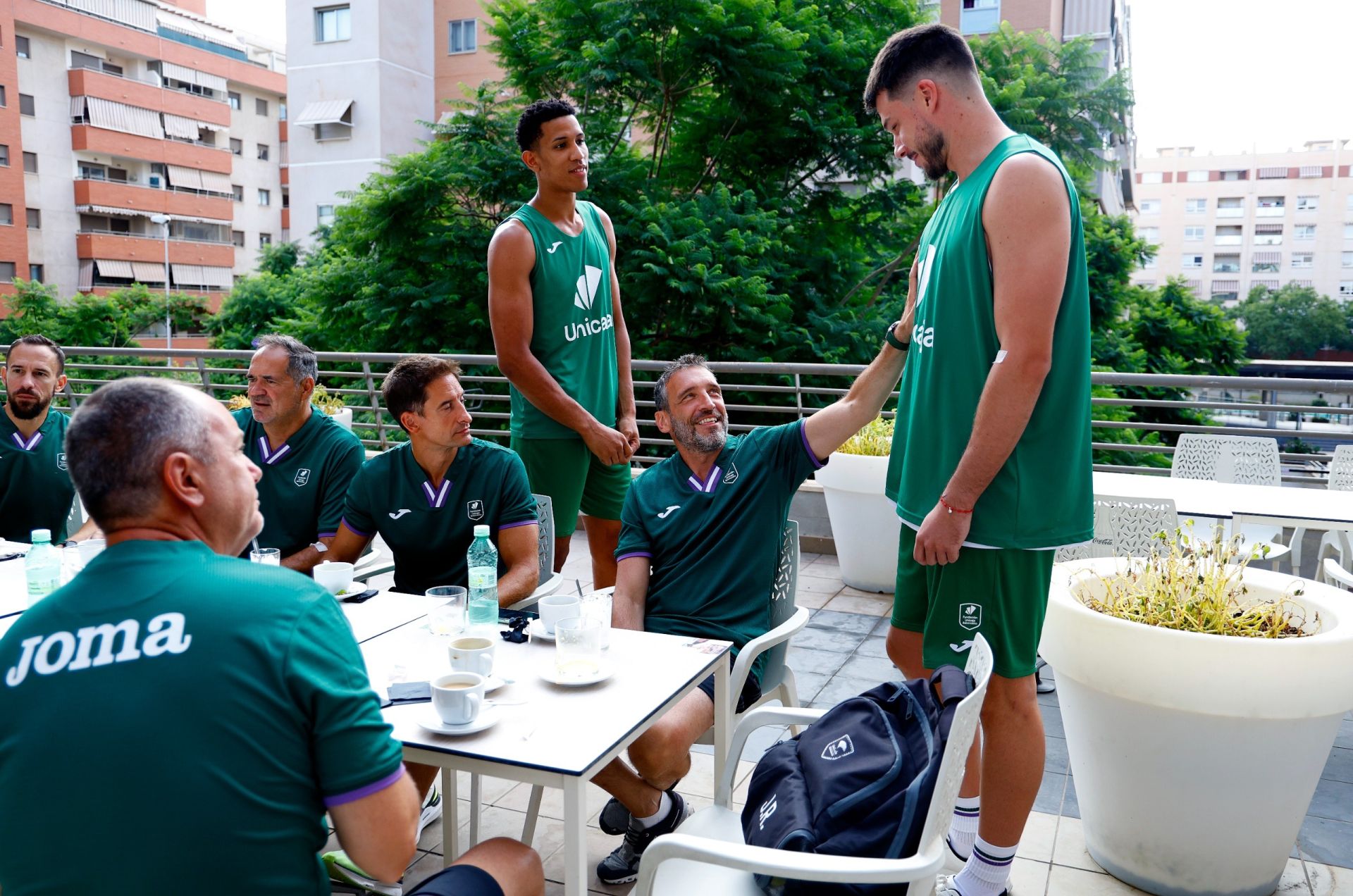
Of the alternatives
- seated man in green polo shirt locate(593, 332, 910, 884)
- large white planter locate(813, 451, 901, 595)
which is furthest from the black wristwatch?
large white planter locate(813, 451, 901, 595)

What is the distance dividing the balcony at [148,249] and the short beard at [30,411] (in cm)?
4093

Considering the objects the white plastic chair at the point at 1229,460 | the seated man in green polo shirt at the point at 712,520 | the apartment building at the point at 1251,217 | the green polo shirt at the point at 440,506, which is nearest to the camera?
the seated man in green polo shirt at the point at 712,520

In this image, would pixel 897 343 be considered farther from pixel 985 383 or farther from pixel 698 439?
pixel 698 439

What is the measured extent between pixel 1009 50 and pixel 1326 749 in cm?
1232

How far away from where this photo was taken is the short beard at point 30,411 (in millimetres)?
3895

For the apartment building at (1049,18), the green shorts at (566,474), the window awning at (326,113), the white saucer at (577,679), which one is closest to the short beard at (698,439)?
the green shorts at (566,474)

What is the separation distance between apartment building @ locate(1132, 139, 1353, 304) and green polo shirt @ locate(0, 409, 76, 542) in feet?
287

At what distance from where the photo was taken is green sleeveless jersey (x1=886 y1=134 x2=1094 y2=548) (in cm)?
211

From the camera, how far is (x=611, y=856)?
2.60 m

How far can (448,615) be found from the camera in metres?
2.27

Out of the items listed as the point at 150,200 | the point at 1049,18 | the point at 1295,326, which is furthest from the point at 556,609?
the point at 1295,326

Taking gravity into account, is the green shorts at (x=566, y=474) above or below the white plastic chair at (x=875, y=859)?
above

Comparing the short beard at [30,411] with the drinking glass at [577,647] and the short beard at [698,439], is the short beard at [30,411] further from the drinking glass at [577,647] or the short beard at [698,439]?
the drinking glass at [577,647]

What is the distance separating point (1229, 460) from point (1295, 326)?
65514 mm
